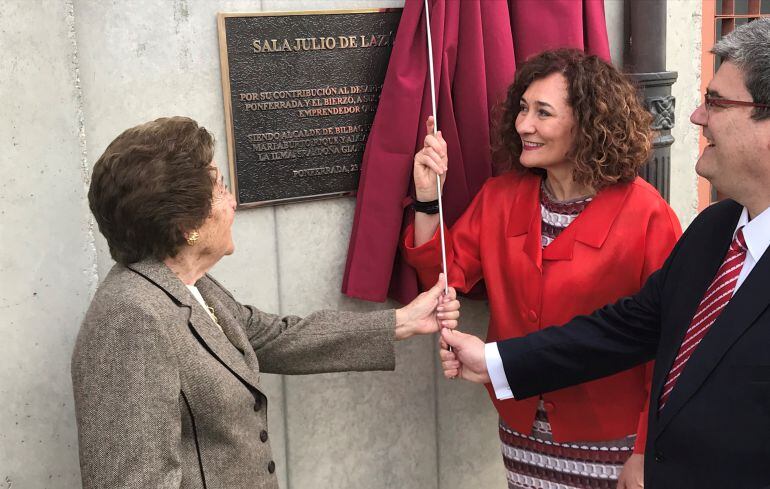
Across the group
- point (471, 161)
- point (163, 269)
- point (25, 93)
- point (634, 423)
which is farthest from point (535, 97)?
point (25, 93)

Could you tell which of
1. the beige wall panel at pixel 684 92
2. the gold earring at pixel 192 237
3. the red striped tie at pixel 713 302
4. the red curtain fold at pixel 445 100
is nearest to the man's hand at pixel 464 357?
the red curtain fold at pixel 445 100

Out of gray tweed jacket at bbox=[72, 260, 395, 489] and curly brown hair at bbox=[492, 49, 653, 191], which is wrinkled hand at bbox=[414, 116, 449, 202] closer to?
curly brown hair at bbox=[492, 49, 653, 191]

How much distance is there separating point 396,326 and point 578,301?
1.98ft

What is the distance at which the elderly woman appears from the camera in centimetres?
243

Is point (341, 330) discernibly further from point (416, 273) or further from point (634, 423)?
point (634, 423)

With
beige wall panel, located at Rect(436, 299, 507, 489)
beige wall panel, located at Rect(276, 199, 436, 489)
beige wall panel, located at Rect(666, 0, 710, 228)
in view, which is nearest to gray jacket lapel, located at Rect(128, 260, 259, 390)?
beige wall panel, located at Rect(276, 199, 436, 489)

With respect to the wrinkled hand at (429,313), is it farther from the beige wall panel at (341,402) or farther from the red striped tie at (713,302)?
the red striped tie at (713,302)

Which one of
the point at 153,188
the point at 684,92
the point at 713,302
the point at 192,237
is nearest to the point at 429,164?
the point at 192,237

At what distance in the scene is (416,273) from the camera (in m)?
3.76

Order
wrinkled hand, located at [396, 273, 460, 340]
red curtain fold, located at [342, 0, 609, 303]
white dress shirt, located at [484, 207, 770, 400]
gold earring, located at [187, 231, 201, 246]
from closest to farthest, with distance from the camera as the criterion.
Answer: white dress shirt, located at [484, 207, 770, 400]
gold earring, located at [187, 231, 201, 246]
wrinkled hand, located at [396, 273, 460, 340]
red curtain fold, located at [342, 0, 609, 303]

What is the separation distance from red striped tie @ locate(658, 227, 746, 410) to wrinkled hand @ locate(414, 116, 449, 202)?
1.20 meters

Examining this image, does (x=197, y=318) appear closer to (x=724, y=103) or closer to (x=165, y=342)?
(x=165, y=342)

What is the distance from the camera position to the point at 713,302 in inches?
96.6

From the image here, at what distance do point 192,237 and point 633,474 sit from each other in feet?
4.91
